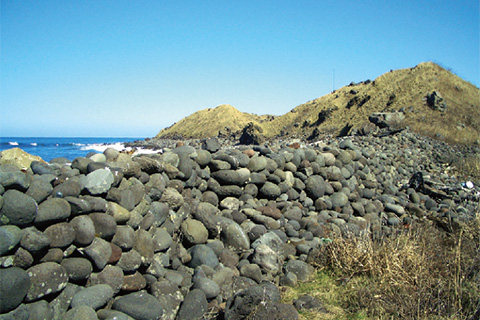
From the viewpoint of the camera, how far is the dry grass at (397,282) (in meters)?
3.26

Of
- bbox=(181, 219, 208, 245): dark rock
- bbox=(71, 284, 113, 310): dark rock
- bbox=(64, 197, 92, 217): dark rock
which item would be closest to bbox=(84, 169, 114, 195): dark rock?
bbox=(64, 197, 92, 217): dark rock

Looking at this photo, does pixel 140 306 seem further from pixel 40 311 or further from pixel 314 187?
pixel 314 187

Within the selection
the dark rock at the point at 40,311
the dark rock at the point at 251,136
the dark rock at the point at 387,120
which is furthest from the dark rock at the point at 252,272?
the dark rock at the point at 251,136

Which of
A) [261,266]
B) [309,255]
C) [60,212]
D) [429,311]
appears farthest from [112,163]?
[429,311]

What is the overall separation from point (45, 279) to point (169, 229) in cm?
183

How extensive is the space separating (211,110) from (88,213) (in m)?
54.4

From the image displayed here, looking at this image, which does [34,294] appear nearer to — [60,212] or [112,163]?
[60,212]

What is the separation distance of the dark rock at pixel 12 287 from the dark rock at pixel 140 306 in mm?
885

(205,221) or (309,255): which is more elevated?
(205,221)

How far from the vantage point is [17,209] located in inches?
111

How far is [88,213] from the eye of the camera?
11.3ft

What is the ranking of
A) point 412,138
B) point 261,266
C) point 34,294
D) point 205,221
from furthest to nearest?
1. point 412,138
2. point 205,221
3. point 261,266
4. point 34,294

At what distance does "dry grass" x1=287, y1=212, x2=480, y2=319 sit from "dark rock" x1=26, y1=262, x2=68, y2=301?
255 cm

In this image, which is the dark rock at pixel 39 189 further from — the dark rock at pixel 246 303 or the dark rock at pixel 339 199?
the dark rock at pixel 339 199
